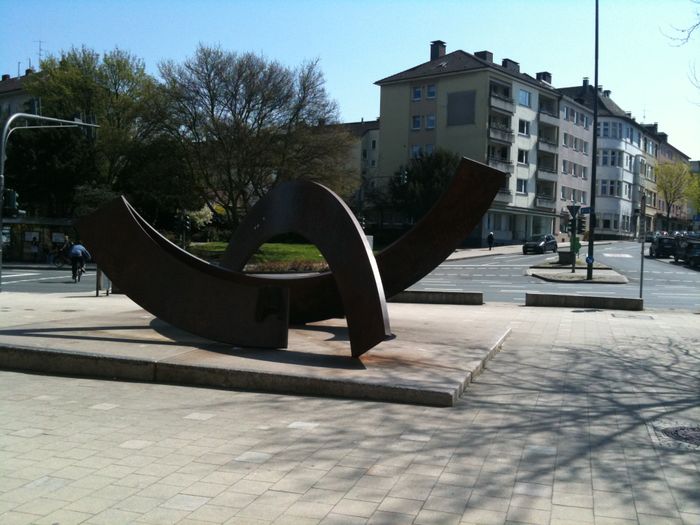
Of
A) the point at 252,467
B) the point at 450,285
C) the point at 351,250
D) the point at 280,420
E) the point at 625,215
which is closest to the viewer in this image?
the point at 252,467

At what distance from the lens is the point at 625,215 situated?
86.3m

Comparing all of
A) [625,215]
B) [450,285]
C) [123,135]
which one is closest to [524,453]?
[450,285]

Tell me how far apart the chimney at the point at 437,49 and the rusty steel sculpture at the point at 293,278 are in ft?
190

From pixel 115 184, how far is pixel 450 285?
111 ft

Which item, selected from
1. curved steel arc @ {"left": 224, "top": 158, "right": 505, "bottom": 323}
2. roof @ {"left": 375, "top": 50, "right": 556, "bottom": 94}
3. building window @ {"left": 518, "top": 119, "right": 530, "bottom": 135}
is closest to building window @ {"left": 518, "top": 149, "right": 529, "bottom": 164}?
building window @ {"left": 518, "top": 119, "right": 530, "bottom": 135}

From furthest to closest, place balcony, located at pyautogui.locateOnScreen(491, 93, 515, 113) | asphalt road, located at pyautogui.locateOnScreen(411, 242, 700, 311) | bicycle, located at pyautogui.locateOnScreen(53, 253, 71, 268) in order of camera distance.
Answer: balcony, located at pyautogui.locateOnScreen(491, 93, 515, 113) < bicycle, located at pyautogui.locateOnScreen(53, 253, 71, 268) < asphalt road, located at pyautogui.locateOnScreen(411, 242, 700, 311)

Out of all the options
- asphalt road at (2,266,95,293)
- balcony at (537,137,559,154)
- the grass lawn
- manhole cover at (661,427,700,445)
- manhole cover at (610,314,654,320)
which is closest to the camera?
manhole cover at (661,427,700,445)

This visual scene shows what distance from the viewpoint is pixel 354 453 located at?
546 cm

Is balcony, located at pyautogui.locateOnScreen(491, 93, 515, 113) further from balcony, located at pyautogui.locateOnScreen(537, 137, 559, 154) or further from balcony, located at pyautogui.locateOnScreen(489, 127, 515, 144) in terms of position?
balcony, located at pyautogui.locateOnScreen(537, 137, 559, 154)

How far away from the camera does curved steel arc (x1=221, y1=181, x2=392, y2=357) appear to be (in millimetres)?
8461

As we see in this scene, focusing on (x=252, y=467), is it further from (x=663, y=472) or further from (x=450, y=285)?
(x=450, y=285)

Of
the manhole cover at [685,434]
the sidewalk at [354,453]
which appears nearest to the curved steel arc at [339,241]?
the sidewalk at [354,453]

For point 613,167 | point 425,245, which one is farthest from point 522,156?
point 425,245

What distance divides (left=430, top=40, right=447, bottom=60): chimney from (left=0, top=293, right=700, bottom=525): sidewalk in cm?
6059
